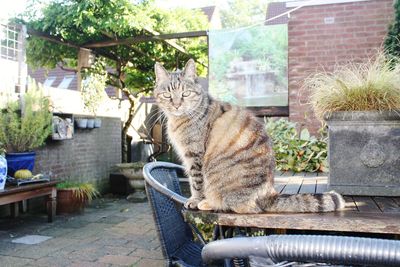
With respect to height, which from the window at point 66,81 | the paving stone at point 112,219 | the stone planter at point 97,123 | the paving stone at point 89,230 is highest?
the window at point 66,81

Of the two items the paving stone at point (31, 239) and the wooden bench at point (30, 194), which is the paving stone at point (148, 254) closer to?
the paving stone at point (31, 239)

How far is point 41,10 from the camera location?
5.71 metres

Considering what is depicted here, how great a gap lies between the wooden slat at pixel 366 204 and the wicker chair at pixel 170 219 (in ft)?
2.17

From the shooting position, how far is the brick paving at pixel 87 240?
2.93 meters

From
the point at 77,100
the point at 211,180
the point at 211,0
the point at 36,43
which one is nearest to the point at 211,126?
the point at 211,180

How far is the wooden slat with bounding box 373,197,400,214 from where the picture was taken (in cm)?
128

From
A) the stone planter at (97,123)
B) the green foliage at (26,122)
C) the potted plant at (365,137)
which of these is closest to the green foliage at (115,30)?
the stone planter at (97,123)

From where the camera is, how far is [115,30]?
5.66 m

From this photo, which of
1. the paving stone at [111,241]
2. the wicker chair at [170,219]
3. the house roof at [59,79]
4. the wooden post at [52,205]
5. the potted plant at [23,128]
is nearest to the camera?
the wicker chair at [170,219]

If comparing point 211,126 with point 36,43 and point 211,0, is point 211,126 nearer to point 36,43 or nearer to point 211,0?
point 36,43

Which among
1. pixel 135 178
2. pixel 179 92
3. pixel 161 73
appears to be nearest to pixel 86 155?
pixel 135 178

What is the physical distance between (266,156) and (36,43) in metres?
6.36

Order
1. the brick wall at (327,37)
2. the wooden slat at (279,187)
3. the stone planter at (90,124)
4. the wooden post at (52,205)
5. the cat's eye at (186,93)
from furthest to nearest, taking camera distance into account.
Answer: the stone planter at (90,124)
the brick wall at (327,37)
the wooden post at (52,205)
the wooden slat at (279,187)
the cat's eye at (186,93)

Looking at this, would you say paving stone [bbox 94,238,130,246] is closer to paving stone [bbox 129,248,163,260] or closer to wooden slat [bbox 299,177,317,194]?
paving stone [bbox 129,248,163,260]
